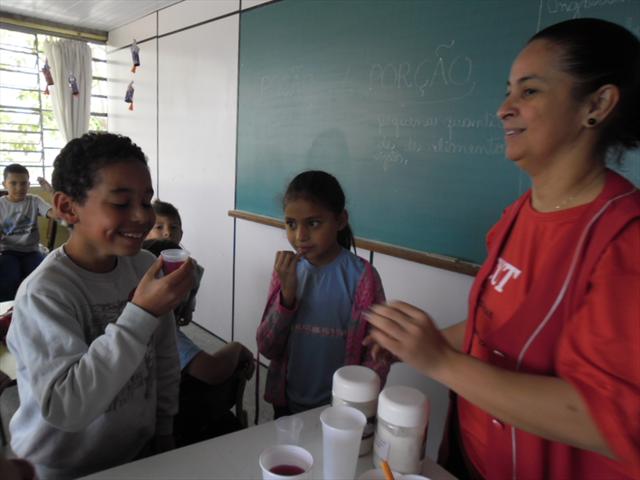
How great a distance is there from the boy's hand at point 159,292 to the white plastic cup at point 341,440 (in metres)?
0.43

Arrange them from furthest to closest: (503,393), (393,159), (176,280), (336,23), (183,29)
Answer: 1. (183,29)
2. (336,23)
3. (393,159)
4. (176,280)
5. (503,393)

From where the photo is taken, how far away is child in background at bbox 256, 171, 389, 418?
1.52 m

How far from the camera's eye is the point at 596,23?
854 mm

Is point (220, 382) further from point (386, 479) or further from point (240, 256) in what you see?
point (240, 256)

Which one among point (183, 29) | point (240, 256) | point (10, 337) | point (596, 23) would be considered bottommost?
point (240, 256)

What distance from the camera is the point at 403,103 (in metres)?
2.22

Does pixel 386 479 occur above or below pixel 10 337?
below

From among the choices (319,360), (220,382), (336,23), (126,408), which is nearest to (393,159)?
(336,23)

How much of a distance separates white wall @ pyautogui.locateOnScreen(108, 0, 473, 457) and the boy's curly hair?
1.58 metres

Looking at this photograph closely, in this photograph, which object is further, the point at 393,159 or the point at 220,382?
the point at 393,159

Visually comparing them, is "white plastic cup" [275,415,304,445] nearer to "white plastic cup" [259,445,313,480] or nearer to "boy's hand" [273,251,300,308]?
"white plastic cup" [259,445,313,480]

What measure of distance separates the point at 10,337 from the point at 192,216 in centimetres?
320

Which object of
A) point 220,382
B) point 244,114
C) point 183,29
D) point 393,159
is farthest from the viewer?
point 183,29

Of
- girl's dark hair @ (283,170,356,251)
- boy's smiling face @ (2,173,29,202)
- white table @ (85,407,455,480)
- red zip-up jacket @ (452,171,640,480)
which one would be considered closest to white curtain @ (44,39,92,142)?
boy's smiling face @ (2,173,29,202)
